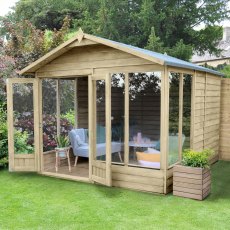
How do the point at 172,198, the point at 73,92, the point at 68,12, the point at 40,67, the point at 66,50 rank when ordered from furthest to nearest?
1. the point at 68,12
2. the point at 73,92
3. the point at 40,67
4. the point at 66,50
5. the point at 172,198

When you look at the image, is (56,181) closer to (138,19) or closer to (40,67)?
(40,67)

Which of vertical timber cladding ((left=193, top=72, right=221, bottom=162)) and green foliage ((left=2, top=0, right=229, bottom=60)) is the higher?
green foliage ((left=2, top=0, right=229, bottom=60))

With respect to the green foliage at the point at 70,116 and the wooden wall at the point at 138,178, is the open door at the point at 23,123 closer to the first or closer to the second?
the green foliage at the point at 70,116

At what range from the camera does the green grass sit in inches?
168

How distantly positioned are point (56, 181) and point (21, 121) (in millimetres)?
1465

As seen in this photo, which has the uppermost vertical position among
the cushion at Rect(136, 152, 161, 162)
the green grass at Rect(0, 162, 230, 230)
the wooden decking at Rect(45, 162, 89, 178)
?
the cushion at Rect(136, 152, 161, 162)

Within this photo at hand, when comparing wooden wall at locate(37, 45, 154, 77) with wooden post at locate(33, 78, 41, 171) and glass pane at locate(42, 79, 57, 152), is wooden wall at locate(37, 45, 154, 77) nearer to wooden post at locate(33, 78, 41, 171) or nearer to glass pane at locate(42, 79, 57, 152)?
wooden post at locate(33, 78, 41, 171)

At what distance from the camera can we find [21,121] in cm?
676

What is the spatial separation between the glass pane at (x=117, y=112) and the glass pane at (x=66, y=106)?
2.05m

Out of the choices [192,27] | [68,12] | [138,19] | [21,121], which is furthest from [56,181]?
[68,12]

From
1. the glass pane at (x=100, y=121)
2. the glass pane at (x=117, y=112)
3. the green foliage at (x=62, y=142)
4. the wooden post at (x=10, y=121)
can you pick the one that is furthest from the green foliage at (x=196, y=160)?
the wooden post at (x=10, y=121)

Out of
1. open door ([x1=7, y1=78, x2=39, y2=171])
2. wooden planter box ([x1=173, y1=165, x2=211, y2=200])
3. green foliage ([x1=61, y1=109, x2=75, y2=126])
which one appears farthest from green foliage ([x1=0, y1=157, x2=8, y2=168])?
wooden planter box ([x1=173, y1=165, x2=211, y2=200])

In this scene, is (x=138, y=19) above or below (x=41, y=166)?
above

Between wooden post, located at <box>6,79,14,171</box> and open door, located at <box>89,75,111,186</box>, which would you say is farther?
wooden post, located at <box>6,79,14,171</box>
